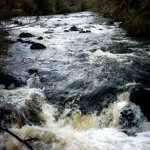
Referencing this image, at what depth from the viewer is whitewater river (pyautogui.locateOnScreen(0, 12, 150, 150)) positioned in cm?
848

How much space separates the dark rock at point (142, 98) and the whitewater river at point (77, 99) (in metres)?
0.10

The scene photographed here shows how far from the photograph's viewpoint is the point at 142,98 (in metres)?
10.4

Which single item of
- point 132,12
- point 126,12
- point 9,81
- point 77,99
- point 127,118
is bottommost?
point 127,118

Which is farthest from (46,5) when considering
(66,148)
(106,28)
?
(66,148)

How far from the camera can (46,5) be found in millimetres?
44375

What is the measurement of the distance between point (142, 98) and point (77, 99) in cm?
209

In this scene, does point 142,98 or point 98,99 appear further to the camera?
point 98,99

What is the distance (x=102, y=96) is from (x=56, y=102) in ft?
4.97

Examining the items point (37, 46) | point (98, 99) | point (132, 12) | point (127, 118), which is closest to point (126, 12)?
point (132, 12)

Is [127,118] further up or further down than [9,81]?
further down

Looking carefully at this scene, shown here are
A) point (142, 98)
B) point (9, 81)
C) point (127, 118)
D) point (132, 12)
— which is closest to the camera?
point (127, 118)

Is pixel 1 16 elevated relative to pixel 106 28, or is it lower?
elevated

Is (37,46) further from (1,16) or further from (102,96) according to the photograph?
(1,16)

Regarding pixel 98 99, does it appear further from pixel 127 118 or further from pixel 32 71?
pixel 32 71
